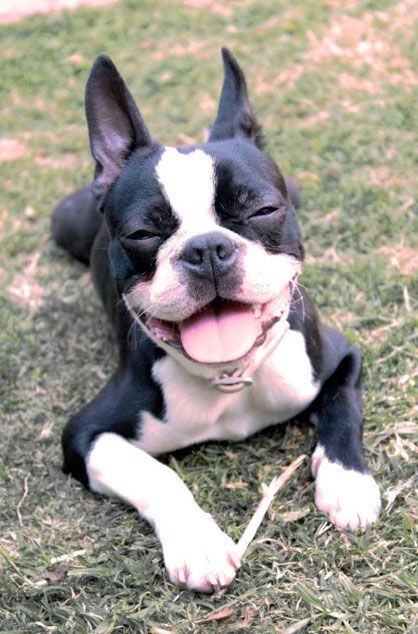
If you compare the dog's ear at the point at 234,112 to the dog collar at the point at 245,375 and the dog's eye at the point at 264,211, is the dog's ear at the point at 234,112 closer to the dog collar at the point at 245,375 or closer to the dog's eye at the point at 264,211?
the dog's eye at the point at 264,211

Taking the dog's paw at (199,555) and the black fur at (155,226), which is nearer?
the dog's paw at (199,555)

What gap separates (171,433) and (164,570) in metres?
0.70

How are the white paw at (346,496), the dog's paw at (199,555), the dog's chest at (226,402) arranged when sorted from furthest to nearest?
the dog's chest at (226,402)
the white paw at (346,496)
the dog's paw at (199,555)

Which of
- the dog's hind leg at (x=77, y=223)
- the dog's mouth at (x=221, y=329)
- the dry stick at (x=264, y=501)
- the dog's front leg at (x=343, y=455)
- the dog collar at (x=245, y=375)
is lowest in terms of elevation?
the dog's hind leg at (x=77, y=223)

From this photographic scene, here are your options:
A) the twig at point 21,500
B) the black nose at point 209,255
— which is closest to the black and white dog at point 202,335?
the black nose at point 209,255

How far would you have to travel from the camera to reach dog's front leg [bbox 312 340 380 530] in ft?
12.2

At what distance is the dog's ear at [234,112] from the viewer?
4211mm

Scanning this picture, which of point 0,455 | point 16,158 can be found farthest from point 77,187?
point 0,455

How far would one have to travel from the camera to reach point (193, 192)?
3.64m

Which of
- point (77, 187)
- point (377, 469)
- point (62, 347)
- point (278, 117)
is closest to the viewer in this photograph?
point (377, 469)

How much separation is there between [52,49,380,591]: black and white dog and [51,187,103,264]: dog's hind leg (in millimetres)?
1480

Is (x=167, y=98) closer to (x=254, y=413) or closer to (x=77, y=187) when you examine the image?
(x=77, y=187)

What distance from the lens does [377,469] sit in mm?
3996

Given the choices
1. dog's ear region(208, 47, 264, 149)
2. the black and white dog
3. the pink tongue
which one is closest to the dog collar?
the black and white dog
